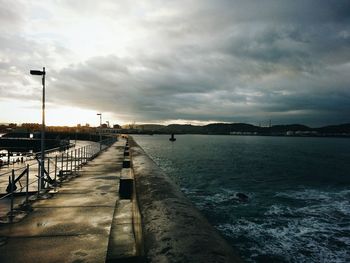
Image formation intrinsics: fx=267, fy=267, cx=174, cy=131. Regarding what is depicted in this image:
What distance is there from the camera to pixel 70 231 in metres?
6.03

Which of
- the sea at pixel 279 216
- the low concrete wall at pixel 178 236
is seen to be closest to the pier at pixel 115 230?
the low concrete wall at pixel 178 236

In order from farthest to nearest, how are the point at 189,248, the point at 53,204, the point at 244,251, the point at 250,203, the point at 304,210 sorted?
1. the point at 250,203
2. the point at 304,210
3. the point at 244,251
4. the point at 53,204
5. the point at 189,248

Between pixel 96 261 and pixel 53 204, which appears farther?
pixel 53 204

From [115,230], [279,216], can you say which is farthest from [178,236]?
[279,216]

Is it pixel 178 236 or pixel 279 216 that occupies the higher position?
pixel 178 236

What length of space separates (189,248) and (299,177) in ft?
136

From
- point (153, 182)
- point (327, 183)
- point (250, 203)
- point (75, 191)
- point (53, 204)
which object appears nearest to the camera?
point (153, 182)

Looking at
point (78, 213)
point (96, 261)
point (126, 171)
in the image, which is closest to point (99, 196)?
point (126, 171)

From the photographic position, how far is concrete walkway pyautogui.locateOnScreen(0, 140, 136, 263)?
15.4 ft

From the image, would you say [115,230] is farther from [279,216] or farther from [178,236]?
[279,216]

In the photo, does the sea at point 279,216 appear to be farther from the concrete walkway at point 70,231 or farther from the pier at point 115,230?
the pier at point 115,230

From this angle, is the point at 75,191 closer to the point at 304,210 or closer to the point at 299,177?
the point at 304,210

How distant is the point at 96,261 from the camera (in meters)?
4.65

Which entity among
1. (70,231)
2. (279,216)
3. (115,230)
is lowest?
(279,216)
